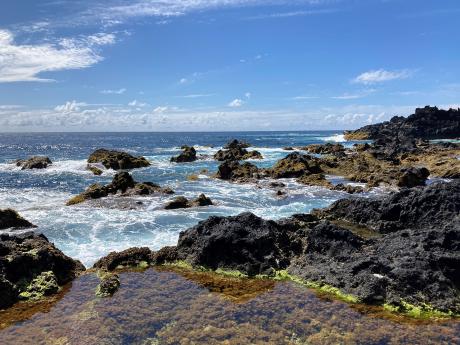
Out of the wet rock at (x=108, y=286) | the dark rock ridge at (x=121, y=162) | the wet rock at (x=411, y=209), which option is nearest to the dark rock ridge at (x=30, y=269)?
the wet rock at (x=108, y=286)

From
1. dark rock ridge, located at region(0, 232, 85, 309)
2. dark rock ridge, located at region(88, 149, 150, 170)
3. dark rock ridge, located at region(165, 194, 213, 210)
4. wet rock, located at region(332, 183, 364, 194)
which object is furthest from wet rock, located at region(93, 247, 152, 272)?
dark rock ridge, located at region(88, 149, 150, 170)

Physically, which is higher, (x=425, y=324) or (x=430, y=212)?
(x=430, y=212)

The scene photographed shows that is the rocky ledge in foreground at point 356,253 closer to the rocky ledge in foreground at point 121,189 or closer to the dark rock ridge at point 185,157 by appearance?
the rocky ledge in foreground at point 121,189

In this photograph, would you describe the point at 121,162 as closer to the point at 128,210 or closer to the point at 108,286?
the point at 128,210

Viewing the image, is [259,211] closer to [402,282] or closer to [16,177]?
[402,282]

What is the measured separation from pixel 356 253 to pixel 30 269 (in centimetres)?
1300

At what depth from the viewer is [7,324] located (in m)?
12.9

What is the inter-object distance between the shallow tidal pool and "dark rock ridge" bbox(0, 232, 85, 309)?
683 millimetres

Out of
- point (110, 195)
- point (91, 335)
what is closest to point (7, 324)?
point (91, 335)

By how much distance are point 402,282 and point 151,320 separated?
342 inches

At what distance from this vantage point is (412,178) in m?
42.7

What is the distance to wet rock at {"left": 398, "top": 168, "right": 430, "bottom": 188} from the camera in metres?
42.5

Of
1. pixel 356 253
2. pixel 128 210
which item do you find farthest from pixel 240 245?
pixel 128 210

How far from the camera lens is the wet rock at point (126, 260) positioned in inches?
707
